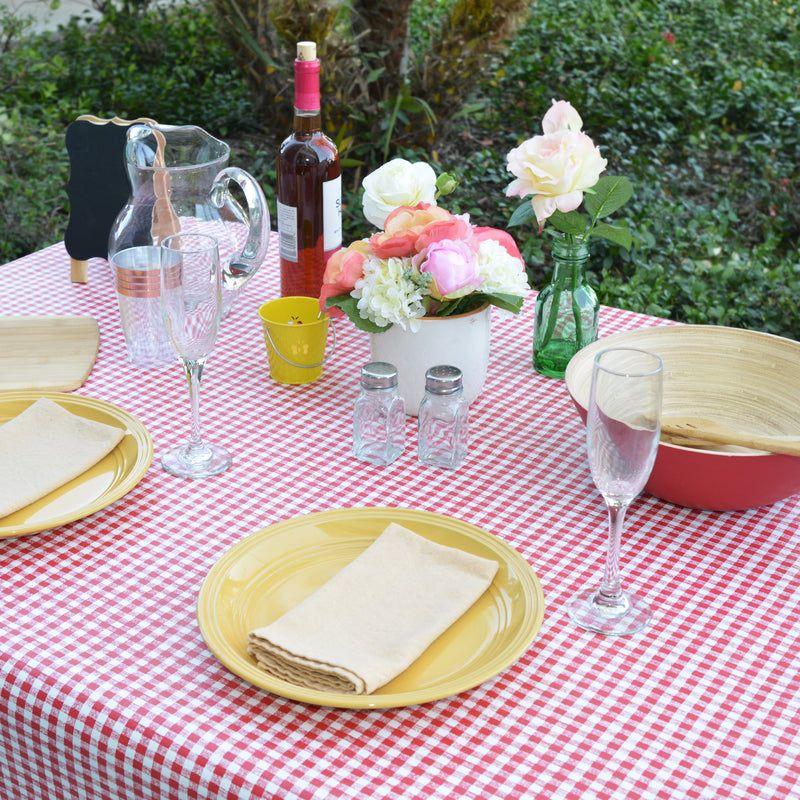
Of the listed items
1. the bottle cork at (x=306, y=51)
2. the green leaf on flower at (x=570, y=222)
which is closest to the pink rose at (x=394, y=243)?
the green leaf on flower at (x=570, y=222)

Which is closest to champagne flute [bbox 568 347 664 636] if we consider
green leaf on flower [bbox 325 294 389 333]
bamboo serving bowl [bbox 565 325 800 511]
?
bamboo serving bowl [bbox 565 325 800 511]

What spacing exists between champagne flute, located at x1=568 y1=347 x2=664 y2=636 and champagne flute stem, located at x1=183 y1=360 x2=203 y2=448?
1.74 feet

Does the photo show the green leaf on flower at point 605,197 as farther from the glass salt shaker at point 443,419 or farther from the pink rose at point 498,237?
the glass salt shaker at point 443,419

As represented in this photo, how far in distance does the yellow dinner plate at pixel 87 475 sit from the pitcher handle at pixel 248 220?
0.35 m

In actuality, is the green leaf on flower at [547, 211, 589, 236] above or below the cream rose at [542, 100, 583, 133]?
below

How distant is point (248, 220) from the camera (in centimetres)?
171

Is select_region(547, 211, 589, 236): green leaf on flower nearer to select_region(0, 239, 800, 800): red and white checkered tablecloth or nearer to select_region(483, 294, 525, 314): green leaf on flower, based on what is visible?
select_region(483, 294, 525, 314): green leaf on flower

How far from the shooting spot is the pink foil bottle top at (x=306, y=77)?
1.56 meters

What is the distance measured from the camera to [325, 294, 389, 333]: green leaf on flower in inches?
56.3

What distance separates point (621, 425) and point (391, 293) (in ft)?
1.61

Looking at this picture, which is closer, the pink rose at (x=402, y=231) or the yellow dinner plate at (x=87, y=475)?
the yellow dinner plate at (x=87, y=475)

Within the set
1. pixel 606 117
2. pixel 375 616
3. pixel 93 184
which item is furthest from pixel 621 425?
pixel 606 117

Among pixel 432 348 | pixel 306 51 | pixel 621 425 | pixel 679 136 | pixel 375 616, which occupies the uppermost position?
pixel 306 51

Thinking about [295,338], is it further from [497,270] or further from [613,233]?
[613,233]
